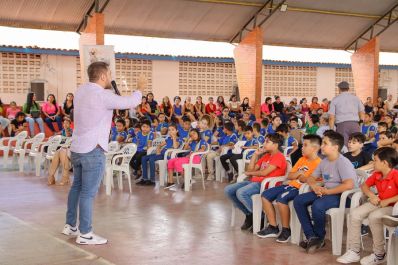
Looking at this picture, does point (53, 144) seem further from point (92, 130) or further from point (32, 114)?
point (92, 130)

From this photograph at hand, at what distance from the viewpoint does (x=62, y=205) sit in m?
8.38

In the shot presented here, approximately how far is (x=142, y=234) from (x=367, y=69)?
20.1 metres

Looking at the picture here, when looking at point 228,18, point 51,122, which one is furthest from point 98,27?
point 228,18

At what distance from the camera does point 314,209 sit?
5699mm

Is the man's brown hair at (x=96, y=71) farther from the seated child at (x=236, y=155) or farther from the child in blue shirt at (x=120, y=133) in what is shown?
the child in blue shirt at (x=120, y=133)

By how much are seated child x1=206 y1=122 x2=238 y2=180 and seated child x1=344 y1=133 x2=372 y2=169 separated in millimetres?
4542

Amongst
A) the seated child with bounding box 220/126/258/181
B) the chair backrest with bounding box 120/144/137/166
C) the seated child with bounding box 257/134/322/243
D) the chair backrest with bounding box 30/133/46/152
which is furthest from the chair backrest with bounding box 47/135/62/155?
the seated child with bounding box 257/134/322/243

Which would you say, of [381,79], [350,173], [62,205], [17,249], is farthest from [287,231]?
[381,79]

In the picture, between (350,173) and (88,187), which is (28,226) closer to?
(88,187)

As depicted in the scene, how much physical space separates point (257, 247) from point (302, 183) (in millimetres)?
863

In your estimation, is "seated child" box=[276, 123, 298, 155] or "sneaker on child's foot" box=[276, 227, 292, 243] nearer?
"sneaker on child's foot" box=[276, 227, 292, 243]

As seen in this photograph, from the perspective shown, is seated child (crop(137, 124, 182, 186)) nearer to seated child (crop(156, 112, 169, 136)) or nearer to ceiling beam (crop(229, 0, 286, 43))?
seated child (crop(156, 112, 169, 136))

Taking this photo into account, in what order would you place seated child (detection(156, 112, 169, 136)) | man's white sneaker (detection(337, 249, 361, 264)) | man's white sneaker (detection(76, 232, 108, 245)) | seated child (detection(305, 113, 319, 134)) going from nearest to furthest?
man's white sneaker (detection(337, 249, 361, 264)) → man's white sneaker (detection(76, 232, 108, 245)) → seated child (detection(305, 113, 319, 134)) → seated child (detection(156, 112, 169, 136))

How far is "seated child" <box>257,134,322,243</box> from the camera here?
6.14 meters
